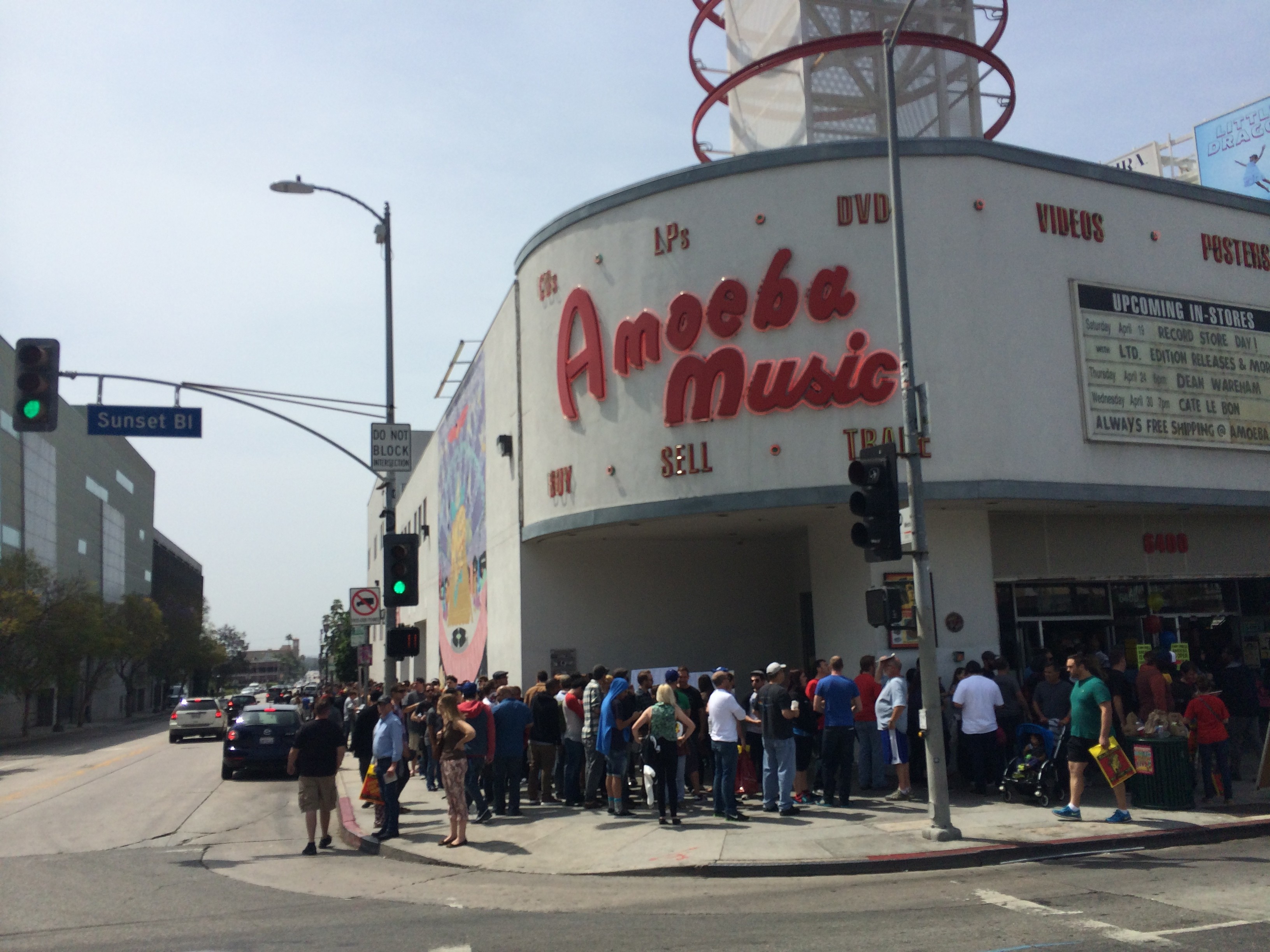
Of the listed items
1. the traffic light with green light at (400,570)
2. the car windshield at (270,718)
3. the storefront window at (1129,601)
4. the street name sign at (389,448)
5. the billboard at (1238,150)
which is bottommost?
the car windshield at (270,718)

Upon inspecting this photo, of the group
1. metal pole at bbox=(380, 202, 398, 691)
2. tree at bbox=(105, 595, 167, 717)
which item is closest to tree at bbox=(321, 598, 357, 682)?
tree at bbox=(105, 595, 167, 717)

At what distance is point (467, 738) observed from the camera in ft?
41.2

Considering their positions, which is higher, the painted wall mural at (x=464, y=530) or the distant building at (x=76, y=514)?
the distant building at (x=76, y=514)

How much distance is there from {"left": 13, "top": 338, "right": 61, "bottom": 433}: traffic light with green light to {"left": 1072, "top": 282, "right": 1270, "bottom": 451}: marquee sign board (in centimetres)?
1491

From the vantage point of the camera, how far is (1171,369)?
57.1ft

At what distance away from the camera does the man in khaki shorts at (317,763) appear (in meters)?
13.0

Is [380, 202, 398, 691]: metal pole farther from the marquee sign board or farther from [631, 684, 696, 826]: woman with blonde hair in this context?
the marquee sign board

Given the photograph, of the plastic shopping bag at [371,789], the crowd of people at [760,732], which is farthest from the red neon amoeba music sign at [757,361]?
the plastic shopping bag at [371,789]

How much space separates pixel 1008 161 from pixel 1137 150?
53917mm

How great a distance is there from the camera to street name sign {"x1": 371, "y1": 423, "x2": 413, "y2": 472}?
18.2m

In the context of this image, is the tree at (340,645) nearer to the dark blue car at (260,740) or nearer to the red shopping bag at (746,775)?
the dark blue car at (260,740)

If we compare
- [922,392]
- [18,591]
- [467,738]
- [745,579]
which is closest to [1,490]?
[18,591]

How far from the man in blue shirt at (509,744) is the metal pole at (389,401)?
2.77 metres

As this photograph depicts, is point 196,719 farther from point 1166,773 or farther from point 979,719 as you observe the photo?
point 1166,773
